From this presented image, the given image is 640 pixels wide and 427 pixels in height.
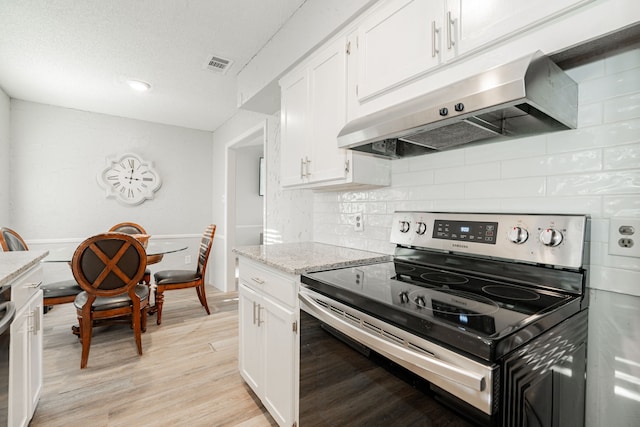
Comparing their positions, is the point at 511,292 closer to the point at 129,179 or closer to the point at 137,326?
the point at 137,326

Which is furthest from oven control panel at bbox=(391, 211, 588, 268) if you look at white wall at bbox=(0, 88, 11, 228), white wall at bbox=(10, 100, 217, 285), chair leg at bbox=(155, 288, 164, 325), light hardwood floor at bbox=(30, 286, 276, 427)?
white wall at bbox=(0, 88, 11, 228)

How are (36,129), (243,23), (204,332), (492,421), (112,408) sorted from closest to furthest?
1. (492,421)
2. (112,408)
3. (243,23)
4. (204,332)
5. (36,129)

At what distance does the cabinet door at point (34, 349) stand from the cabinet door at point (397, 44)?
2072mm

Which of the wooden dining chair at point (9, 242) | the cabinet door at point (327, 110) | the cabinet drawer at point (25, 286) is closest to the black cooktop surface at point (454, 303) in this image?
the cabinet door at point (327, 110)

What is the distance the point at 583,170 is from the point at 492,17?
60 cm

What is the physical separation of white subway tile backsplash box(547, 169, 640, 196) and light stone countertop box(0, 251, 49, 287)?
209cm

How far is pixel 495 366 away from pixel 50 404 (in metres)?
2.52

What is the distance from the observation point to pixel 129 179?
4.25 metres

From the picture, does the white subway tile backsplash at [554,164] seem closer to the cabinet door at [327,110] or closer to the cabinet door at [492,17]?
the cabinet door at [492,17]

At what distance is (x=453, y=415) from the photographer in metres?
0.70

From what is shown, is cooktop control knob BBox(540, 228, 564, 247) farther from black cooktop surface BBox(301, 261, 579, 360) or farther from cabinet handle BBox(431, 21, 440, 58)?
cabinet handle BBox(431, 21, 440, 58)

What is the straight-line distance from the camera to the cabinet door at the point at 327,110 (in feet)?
5.46

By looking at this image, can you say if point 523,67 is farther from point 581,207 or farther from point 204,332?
point 204,332

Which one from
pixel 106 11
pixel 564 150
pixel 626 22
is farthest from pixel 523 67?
pixel 106 11
